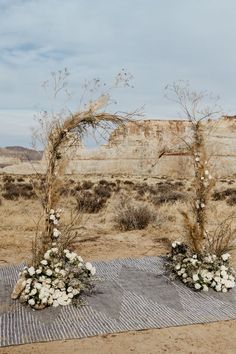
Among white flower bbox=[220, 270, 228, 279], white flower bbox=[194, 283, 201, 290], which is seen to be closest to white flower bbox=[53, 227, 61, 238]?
white flower bbox=[194, 283, 201, 290]

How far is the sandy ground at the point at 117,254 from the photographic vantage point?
518 cm

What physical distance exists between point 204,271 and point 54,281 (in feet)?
7.57

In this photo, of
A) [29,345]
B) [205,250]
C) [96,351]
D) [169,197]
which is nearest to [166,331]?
[96,351]

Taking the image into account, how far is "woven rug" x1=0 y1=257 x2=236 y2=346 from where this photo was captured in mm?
5543

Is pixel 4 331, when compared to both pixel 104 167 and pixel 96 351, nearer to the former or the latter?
pixel 96 351

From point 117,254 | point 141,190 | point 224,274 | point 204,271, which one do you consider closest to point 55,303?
point 204,271

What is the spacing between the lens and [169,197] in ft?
64.2

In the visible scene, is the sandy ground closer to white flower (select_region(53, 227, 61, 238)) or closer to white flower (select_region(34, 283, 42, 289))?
white flower (select_region(34, 283, 42, 289))

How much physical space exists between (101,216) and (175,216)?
2.40 metres

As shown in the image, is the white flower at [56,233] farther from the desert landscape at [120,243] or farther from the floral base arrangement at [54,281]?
the desert landscape at [120,243]

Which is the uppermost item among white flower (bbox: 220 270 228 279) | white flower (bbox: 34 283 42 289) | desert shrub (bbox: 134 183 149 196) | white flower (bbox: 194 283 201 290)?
white flower (bbox: 34 283 42 289)

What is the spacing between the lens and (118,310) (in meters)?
6.20

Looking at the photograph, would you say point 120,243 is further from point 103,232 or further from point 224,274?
point 224,274

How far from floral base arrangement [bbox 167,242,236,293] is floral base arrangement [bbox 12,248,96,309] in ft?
4.95
